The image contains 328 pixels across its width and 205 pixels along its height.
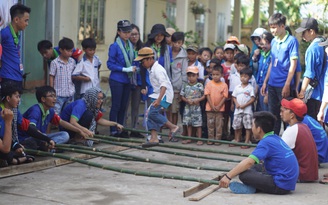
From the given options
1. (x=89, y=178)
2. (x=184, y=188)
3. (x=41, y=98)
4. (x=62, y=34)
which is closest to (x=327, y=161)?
(x=184, y=188)

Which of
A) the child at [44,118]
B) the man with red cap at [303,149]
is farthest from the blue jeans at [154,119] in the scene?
the man with red cap at [303,149]

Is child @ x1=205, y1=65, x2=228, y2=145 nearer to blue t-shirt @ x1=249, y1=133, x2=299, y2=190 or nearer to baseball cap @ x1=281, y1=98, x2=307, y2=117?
baseball cap @ x1=281, y1=98, x2=307, y2=117

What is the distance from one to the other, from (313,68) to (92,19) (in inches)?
344

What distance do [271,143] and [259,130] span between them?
0.76 ft

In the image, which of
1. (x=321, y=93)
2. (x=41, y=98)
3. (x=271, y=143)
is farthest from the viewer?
(x=321, y=93)

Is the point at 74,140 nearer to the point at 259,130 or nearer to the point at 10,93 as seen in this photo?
the point at 10,93

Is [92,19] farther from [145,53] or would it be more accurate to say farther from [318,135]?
[318,135]

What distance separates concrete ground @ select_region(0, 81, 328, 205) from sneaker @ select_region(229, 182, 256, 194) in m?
0.07

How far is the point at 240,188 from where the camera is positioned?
631 centimetres

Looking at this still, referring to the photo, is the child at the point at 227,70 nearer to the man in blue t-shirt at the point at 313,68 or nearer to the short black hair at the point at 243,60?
the short black hair at the point at 243,60

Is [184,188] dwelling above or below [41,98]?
below

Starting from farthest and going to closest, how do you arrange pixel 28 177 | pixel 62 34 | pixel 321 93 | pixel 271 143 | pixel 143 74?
1. pixel 62 34
2. pixel 143 74
3. pixel 321 93
4. pixel 28 177
5. pixel 271 143

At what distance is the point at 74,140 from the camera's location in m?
8.37

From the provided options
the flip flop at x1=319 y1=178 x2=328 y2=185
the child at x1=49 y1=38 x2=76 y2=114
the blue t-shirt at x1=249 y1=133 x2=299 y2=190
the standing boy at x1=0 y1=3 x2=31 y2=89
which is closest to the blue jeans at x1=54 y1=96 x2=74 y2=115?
the child at x1=49 y1=38 x2=76 y2=114
